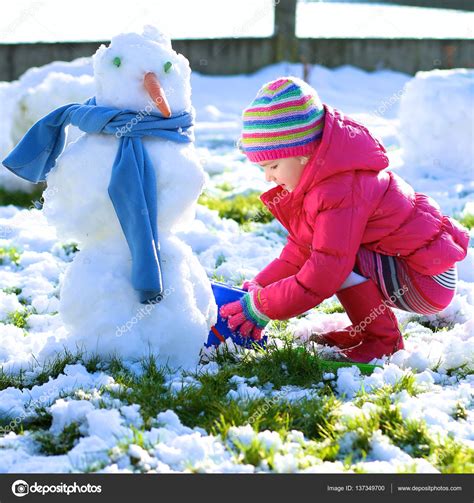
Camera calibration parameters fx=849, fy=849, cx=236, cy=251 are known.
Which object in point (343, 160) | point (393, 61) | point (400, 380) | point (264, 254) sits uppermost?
point (343, 160)

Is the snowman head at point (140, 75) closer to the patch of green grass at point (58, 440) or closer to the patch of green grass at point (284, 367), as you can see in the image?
the patch of green grass at point (284, 367)

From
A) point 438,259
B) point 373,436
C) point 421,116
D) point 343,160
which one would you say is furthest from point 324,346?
point 421,116

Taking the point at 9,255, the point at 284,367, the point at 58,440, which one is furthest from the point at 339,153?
the point at 9,255

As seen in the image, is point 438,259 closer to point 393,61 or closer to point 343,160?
point 343,160

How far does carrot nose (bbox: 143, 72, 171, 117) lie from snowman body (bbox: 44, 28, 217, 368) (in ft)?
0.16

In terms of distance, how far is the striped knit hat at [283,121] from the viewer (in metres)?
3.29

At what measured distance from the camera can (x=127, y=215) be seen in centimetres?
314

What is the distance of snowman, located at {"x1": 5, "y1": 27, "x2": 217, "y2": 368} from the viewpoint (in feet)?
10.5

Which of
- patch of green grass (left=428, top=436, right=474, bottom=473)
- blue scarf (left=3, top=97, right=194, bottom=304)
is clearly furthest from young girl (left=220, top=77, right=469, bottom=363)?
patch of green grass (left=428, top=436, right=474, bottom=473)

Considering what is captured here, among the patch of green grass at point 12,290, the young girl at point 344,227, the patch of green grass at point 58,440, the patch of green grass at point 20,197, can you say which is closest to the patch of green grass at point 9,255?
the patch of green grass at point 12,290

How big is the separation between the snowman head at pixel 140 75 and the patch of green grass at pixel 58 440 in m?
1.23

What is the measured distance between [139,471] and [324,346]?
142 cm

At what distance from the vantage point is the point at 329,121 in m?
3.37

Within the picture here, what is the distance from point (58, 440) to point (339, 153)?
1.52 m
